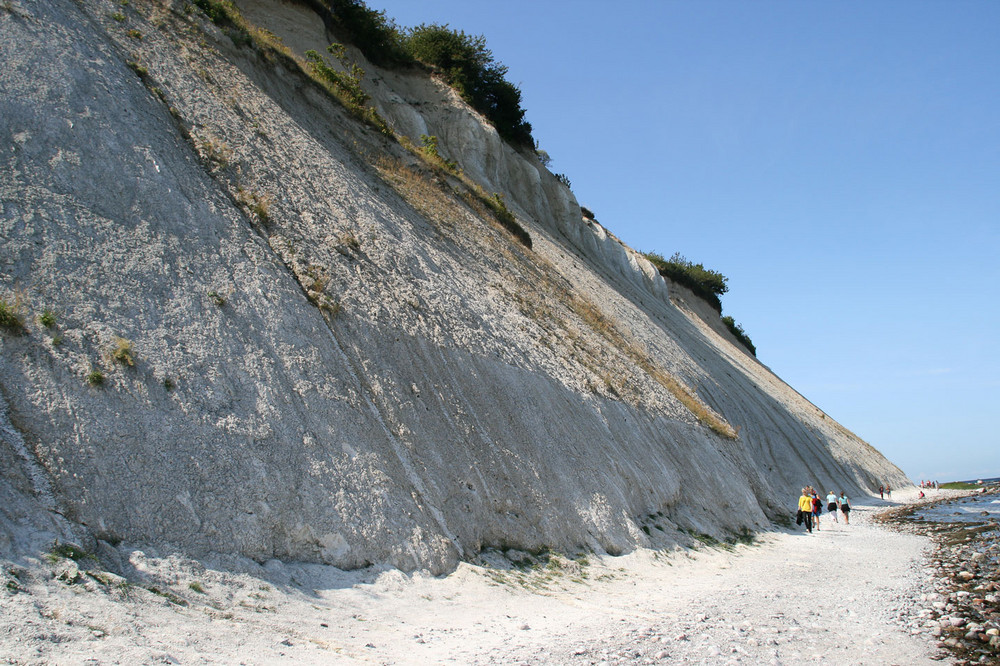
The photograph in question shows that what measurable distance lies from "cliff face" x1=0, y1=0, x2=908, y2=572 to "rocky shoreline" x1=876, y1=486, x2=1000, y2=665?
471 cm

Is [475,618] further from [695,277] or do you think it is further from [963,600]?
[695,277]

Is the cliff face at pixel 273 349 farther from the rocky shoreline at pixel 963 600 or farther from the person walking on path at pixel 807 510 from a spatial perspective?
the rocky shoreline at pixel 963 600

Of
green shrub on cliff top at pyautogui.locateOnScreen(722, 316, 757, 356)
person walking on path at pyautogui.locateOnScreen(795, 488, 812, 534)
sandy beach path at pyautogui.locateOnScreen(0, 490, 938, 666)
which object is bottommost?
sandy beach path at pyautogui.locateOnScreen(0, 490, 938, 666)

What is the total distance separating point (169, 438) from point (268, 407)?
5.12 ft

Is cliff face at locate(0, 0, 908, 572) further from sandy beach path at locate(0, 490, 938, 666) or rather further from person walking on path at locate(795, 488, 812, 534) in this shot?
person walking on path at locate(795, 488, 812, 534)

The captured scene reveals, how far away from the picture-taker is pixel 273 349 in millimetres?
10344

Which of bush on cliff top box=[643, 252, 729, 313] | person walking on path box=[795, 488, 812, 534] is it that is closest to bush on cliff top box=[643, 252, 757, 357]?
bush on cliff top box=[643, 252, 729, 313]

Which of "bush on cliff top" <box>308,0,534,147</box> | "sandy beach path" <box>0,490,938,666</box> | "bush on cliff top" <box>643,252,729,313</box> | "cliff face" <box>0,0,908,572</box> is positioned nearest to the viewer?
"sandy beach path" <box>0,490,938,666</box>

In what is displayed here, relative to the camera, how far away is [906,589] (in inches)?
482

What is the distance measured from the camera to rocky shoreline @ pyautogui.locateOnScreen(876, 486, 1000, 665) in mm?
8930

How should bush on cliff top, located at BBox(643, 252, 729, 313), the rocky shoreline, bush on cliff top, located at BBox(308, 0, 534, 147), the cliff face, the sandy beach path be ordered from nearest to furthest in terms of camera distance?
the sandy beach path < the cliff face < the rocky shoreline < bush on cliff top, located at BBox(308, 0, 534, 147) < bush on cliff top, located at BBox(643, 252, 729, 313)

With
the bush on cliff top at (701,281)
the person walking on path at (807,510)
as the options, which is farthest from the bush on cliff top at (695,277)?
the person walking on path at (807,510)

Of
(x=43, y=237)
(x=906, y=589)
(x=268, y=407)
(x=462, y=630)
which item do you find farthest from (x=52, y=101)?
(x=906, y=589)

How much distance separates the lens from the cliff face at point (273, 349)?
25.9 ft
